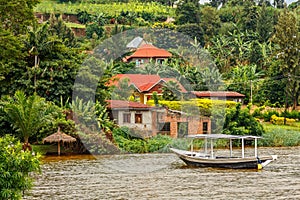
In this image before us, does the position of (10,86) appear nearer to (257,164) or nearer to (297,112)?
(257,164)

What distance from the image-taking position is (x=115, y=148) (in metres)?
29.1

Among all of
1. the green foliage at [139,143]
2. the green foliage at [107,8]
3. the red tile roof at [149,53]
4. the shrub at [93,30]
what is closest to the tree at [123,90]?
the green foliage at [139,143]

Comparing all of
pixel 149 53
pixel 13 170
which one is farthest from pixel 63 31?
pixel 13 170

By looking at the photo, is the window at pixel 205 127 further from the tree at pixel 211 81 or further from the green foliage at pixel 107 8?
the green foliage at pixel 107 8

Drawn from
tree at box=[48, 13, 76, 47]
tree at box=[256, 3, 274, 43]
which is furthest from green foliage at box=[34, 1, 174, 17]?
tree at box=[48, 13, 76, 47]

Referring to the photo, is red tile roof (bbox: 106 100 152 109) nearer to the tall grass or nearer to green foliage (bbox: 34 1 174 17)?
green foliage (bbox: 34 1 174 17)

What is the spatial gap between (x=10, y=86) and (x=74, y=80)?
3124mm

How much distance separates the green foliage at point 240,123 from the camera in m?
33.2

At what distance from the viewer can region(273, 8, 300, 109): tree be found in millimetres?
41406

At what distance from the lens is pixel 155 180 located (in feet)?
67.3

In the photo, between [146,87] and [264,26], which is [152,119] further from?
[264,26]

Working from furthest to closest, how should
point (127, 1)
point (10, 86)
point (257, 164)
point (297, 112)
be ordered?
point (127, 1)
point (297, 112)
point (10, 86)
point (257, 164)

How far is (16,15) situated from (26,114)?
5567mm

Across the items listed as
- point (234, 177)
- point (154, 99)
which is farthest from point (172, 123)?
point (234, 177)
